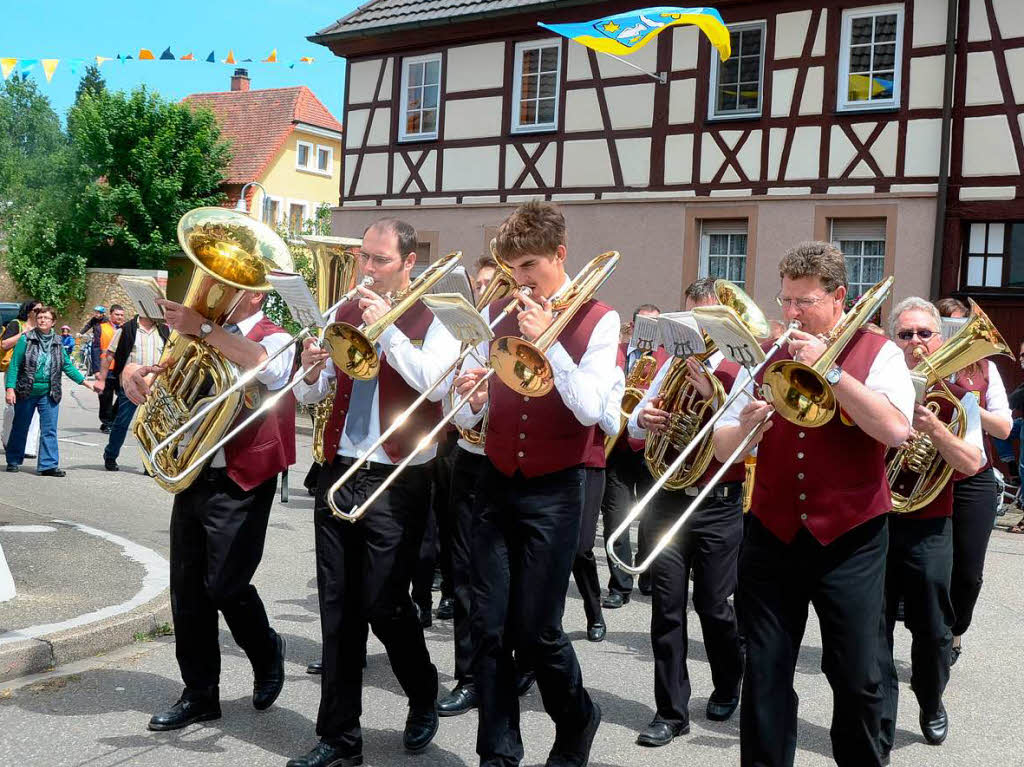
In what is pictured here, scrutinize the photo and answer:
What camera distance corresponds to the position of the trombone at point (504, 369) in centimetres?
405

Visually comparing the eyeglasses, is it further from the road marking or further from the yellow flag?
the yellow flag

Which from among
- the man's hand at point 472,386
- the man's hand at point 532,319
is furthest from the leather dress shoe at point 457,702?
the man's hand at point 532,319

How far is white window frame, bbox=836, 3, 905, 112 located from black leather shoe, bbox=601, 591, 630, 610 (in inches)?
432

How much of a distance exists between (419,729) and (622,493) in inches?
149

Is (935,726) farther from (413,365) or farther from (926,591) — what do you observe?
(413,365)

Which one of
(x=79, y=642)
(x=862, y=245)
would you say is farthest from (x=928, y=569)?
(x=862, y=245)

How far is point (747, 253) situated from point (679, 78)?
292 cm

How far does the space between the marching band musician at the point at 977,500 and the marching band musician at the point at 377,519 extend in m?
2.57

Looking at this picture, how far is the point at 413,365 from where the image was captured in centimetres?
458

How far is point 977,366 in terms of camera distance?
576cm

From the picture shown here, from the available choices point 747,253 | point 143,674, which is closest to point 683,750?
point 143,674

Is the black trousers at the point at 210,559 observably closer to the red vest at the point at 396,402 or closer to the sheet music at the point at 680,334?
the red vest at the point at 396,402

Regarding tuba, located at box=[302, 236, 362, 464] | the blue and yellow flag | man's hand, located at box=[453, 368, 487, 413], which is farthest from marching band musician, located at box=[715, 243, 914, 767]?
the blue and yellow flag

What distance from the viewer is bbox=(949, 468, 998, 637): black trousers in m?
5.87
